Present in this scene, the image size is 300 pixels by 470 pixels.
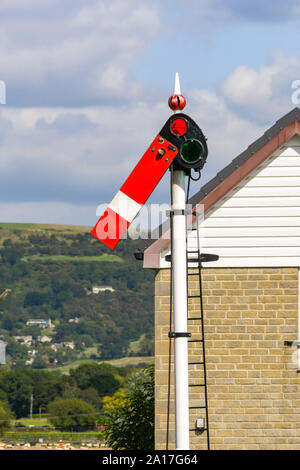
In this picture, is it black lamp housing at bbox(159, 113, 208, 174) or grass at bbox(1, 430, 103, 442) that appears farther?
grass at bbox(1, 430, 103, 442)

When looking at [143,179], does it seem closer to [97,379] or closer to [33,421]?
[97,379]

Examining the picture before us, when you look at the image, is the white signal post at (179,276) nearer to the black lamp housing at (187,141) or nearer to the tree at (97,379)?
the black lamp housing at (187,141)

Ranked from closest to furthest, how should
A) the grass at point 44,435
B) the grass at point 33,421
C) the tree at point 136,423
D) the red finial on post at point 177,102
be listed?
the red finial on post at point 177,102 < the tree at point 136,423 < the grass at point 44,435 < the grass at point 33,421

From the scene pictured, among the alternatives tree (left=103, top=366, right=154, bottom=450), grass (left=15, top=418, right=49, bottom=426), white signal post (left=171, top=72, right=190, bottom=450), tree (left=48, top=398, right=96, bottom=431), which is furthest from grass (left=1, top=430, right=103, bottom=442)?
white signal post (left=171, top=72, right=190, bottom=450)

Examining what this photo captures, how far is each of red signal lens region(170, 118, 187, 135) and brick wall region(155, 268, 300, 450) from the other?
6.51m

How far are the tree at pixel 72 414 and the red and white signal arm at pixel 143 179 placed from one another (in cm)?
14818

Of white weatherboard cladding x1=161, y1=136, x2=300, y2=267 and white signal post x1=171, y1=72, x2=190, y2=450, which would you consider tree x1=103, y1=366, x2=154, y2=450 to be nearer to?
white weatherboard cladding x1=161, y1=136, x2=300, y2=267

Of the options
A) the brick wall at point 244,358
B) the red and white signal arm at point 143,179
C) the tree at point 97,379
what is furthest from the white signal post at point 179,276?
the tree at point 97,379

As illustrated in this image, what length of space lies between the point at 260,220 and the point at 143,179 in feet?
22.3

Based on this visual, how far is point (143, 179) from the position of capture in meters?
9.41

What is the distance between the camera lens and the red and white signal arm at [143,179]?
9406 millimetres

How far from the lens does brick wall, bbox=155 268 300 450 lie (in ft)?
51.3
